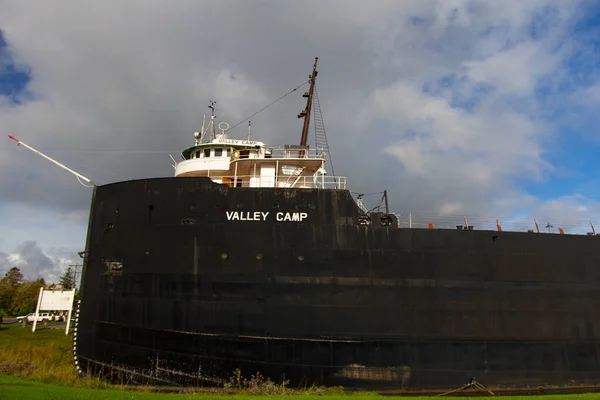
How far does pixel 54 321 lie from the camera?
33.7 metres

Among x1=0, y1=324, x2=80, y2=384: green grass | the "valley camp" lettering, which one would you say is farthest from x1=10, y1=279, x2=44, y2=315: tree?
the "valley camp" lettering

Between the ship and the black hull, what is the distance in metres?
0.04

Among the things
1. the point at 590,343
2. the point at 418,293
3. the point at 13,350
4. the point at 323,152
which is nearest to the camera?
the point at 418,293

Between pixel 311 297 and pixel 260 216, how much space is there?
114 inches

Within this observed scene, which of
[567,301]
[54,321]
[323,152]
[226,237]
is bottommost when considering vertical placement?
[54,321]

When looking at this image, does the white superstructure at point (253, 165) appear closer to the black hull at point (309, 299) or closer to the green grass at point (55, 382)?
the black hull at point (309, 299)

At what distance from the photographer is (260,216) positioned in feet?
38.5

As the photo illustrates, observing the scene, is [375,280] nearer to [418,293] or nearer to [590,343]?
[418,293]

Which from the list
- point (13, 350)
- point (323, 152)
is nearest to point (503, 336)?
point (323, 152)

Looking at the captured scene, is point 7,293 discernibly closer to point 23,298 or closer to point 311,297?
point 23,298

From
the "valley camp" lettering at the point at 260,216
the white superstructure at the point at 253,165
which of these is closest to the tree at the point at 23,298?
the white superstructure at the point at 253,165

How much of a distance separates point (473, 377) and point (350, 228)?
5.73 metres

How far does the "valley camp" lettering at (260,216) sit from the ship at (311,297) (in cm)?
4

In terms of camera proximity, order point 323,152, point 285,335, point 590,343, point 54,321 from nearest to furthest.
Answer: point 285,335
point 590,343
point 323,152
point 54,321
